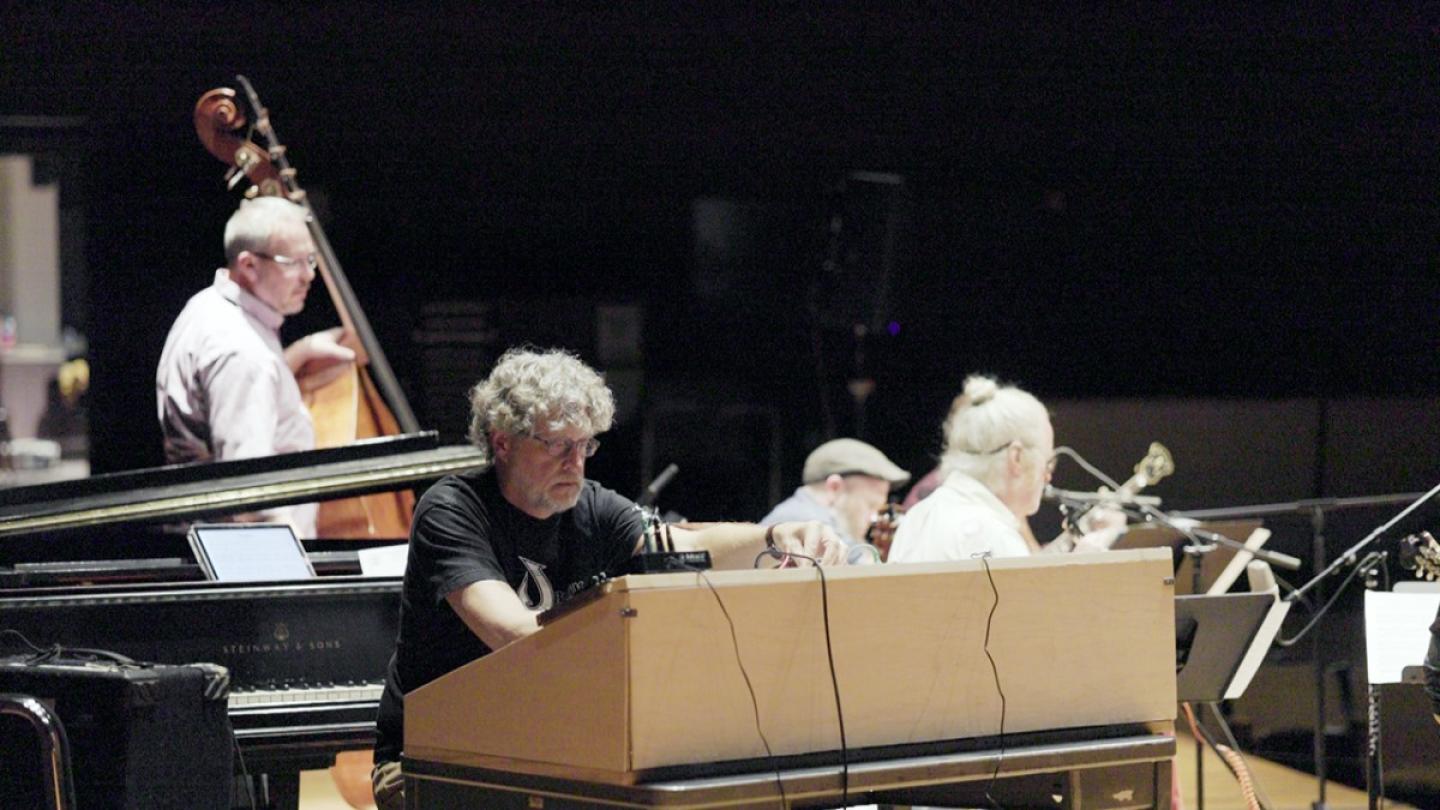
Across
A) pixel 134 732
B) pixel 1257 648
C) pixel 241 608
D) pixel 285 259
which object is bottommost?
pixel 134 732

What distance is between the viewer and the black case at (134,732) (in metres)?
3.44

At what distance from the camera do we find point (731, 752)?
2615 mm

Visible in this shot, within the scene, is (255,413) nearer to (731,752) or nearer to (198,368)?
(198,368)

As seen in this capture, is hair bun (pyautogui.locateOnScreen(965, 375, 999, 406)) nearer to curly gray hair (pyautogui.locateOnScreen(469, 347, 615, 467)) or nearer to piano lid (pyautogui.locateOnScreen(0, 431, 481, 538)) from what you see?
piano lid (pyautogui.locateOnScreen(0, 431, 481, 538))

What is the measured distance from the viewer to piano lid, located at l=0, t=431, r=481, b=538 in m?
3.96

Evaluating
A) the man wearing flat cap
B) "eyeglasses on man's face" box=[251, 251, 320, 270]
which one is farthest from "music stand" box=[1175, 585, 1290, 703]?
"eyeglasses on man's face" box=[251, 251, 320, 270]

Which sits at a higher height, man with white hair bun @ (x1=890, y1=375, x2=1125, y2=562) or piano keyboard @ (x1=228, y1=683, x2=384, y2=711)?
man with white hair bun @ (x1=890, y1=375, x2=1125, y2=562)

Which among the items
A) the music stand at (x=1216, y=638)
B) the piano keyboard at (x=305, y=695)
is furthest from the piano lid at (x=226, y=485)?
the music stand at (x=1216, y=638)

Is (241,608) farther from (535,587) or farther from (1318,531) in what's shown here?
(1318,531)

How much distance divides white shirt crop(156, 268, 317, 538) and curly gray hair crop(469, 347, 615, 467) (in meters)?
1.86

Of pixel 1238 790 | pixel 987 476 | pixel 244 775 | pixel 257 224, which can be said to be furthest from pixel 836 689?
pixel 1238 790

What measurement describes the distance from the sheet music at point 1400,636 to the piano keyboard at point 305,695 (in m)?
2.19

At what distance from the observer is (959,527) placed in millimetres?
4199

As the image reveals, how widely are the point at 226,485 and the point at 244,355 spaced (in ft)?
2.92
